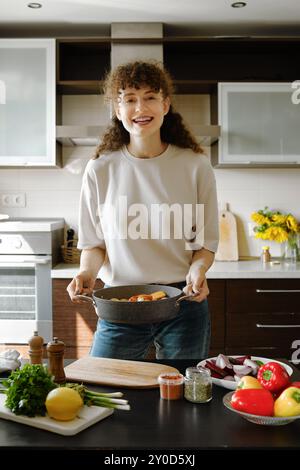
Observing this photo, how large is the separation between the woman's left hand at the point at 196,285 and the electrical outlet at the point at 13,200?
7.14ft

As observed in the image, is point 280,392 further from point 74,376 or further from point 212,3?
point 212,3

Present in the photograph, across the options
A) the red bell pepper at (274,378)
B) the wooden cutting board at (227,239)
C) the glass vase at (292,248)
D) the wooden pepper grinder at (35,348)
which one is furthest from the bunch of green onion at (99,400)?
the glass vase at (292,248)

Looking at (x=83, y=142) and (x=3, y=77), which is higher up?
(x=3, y=77)

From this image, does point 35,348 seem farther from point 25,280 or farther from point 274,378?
point 25,280

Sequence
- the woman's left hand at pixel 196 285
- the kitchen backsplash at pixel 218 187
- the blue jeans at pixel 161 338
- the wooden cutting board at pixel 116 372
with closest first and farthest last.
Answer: the wooden cutting board at pixel 116 372 < the woman's left hand at pixel 196 285 < the blue jeans at pixel 161 338 < the kitchen backsplash at pixel 218 187

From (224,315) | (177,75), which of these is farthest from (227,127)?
(224,315)

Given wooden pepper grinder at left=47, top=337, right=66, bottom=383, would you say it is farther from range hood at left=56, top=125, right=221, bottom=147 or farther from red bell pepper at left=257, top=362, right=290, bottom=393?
range hood at left=56, top=125, right=221, bottom=147

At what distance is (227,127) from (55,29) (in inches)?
52.1

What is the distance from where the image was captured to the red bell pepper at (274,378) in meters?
1.36

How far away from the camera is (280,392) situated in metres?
1.36

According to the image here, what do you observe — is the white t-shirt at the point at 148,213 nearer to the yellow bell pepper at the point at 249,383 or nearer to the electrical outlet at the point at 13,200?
the yellow bell pepper at the point at 249,383

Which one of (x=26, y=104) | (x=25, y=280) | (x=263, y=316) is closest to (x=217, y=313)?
(x=263, y=316)

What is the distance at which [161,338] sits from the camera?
1.86 meters

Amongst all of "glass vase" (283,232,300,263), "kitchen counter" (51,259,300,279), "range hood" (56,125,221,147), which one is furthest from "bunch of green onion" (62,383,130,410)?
"glass vase" (283,232,300,263)
